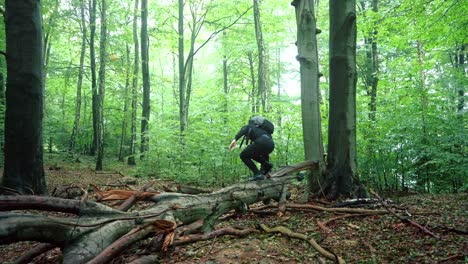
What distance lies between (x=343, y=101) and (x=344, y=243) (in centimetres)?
360

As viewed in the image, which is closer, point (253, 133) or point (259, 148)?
point (259, 148)

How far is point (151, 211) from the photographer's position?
4.12 m

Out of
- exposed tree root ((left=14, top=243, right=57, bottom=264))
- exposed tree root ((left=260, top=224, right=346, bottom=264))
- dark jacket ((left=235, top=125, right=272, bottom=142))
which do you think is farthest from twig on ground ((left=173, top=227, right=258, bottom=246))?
dark jacket ((left=235, top=125, right=272, bottom=142))

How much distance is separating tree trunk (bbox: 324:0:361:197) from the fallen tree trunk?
322 cm

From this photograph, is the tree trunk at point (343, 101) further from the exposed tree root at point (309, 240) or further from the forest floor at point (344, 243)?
the exposed tree root at point (309, 240)

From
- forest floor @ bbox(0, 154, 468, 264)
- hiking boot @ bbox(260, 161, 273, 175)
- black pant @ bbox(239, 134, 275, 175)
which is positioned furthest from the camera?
hiking boot @ bbox(260, 161, 273, 175)

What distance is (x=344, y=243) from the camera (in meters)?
4.51

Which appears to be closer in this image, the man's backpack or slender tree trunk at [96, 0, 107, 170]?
the man's backpack

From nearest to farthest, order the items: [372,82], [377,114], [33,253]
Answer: [33,253], [377,114], [372,82]

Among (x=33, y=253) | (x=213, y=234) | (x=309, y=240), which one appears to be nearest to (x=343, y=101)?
(x=309, y=240)

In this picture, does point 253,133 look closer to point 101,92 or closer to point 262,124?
point 262,124

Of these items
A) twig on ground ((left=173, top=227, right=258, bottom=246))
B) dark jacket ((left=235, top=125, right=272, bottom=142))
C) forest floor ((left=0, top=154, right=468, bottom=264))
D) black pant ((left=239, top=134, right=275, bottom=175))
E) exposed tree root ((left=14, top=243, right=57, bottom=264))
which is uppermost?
dark jacket ((left=235, top=125, right=272, bottom=142))

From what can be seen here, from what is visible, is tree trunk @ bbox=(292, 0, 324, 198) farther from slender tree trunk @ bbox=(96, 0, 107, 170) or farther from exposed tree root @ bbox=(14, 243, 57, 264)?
slender tree trunk @ bbox=(96, 0, 107, 170)

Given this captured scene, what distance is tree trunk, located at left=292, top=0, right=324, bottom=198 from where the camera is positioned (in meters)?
7.48
